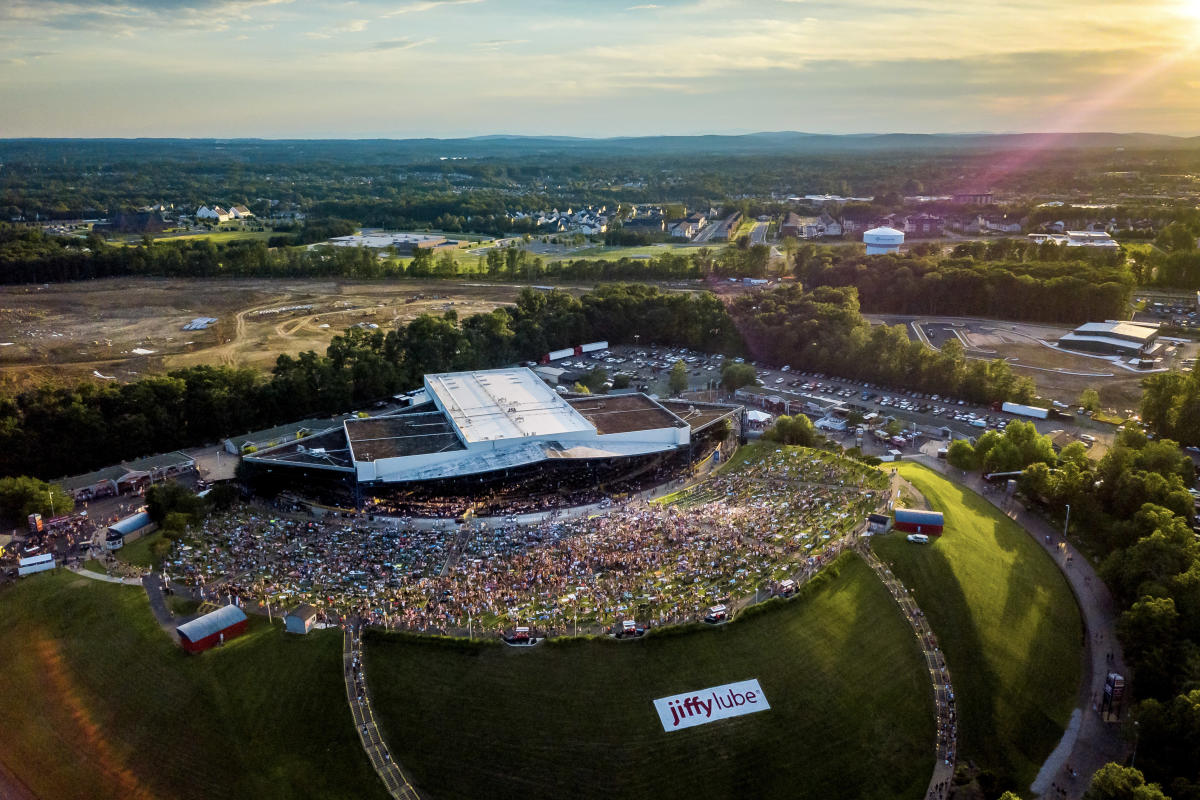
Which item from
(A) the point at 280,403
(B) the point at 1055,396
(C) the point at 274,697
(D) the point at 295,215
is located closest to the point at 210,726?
(C) the point at 274,697

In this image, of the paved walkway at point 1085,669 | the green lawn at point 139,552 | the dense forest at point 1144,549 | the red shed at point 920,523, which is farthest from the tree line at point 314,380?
the red shed at point 920,523

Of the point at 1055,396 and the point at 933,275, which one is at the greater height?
the point at 933,275

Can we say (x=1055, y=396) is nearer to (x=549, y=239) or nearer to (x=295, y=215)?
(x=549, y=239)

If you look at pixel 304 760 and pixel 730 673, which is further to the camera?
pixel 730 673

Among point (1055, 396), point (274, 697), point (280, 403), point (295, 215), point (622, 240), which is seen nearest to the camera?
point (274, 697)

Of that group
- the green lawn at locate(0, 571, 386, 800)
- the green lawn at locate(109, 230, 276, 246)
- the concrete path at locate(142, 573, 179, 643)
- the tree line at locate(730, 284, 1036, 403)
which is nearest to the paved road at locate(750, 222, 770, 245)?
the tree line at locate(730, 284, 1036, 403)

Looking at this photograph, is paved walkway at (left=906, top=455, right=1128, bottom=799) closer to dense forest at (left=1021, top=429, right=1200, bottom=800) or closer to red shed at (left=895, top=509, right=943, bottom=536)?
dense forest at (left=1021, top=429, right=1200, bottom=800)

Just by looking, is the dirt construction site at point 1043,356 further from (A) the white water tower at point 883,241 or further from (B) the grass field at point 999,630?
(A) the white water tower at point 883,241

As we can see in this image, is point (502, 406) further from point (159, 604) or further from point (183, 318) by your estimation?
point (183, 318)

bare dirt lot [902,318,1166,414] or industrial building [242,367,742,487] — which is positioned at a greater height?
industrial building [242,367,742,487]
